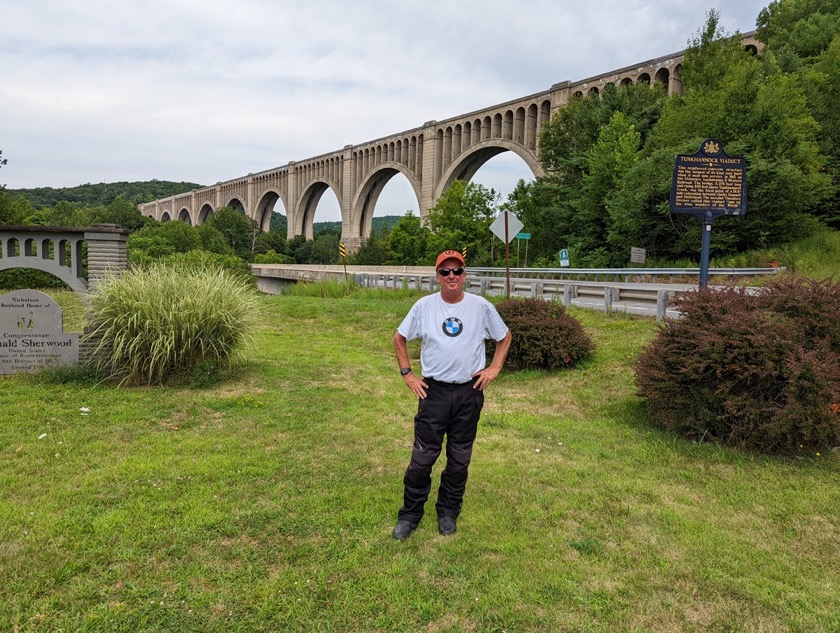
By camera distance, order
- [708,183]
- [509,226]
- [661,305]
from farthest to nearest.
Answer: [509,226], [661,305], [708,183]

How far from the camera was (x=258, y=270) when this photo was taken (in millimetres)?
46781

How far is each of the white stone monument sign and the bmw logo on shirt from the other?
635cm

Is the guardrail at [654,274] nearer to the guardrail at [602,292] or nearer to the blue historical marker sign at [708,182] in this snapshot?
the guardrail at [602,292]

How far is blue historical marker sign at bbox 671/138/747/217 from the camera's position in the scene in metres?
7.85

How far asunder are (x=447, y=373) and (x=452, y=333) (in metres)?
0.25

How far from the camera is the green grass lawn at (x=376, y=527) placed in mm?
2711

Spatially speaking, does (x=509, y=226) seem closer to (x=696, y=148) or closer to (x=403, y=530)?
(x=403, y=530)

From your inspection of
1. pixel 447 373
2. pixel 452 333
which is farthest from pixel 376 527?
pixel 452 333

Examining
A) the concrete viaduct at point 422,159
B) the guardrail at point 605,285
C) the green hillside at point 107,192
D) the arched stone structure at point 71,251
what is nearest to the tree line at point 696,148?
the guardrail at point 605,285

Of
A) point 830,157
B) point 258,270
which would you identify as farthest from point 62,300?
point 258,270

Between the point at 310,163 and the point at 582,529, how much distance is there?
7943 centimetres

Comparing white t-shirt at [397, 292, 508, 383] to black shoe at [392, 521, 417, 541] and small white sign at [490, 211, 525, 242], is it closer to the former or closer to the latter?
black shoe at [392, 521, 417, 541]

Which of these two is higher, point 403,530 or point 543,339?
point 543,339

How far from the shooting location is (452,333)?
11.1ft
